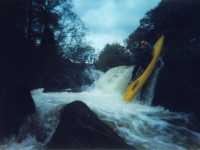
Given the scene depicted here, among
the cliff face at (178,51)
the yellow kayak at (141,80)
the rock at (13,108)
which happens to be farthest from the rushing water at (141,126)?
the yellow kayak at (141,80)

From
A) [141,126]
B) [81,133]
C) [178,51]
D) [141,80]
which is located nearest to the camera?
[81,133]

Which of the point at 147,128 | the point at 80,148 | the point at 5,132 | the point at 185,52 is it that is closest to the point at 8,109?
the point at 5,132

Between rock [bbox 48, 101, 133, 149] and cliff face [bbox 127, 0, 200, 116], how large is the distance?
3.24m

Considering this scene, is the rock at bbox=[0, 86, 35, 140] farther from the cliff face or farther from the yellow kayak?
the cliff face

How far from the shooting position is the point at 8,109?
667 cm

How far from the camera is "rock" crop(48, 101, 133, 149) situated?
5.34 meters

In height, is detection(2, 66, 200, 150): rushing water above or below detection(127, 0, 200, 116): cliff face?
below

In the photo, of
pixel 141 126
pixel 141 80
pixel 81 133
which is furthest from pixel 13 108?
pixel 141 80

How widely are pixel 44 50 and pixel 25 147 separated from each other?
206 inches

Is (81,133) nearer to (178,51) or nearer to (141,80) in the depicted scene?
(141,80)

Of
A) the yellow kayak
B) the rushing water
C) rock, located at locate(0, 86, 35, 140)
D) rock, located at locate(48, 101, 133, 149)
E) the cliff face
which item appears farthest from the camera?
the yellow kayak

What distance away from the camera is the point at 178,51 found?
30.1 feet

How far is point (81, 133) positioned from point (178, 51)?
476 cm

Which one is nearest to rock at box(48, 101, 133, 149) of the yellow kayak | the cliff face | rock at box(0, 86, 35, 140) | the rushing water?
the rushing water
